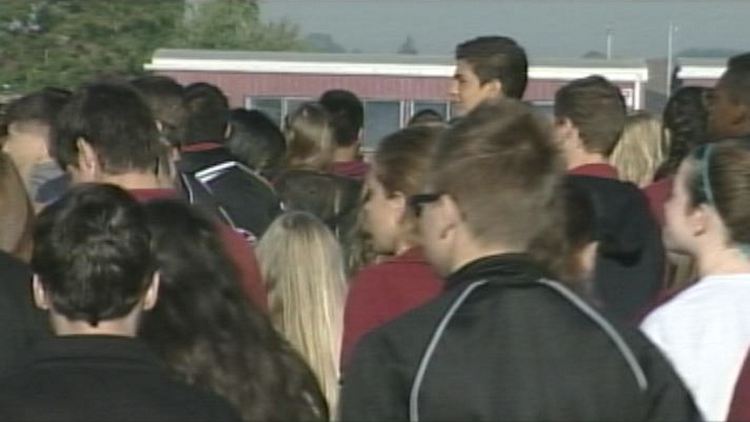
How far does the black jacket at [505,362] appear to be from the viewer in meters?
3.59

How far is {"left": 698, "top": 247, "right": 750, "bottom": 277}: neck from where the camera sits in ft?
14.7

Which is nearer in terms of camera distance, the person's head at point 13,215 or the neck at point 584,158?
the person's head at point 13,215

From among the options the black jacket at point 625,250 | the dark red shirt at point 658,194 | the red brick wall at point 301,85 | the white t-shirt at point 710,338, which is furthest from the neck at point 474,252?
the red brick wall at point 301,85

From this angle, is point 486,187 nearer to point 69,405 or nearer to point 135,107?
point 69,405

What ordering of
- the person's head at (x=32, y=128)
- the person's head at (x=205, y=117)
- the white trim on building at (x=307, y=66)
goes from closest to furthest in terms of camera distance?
the person's head at (x=32, y=128) → the person's head at (x=205, y=117) → the white trim on building at (x=307, y=66)

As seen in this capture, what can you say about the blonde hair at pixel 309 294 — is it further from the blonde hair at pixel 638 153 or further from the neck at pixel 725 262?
the blonde hair at pixel 638 153

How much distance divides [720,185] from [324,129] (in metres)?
4.41

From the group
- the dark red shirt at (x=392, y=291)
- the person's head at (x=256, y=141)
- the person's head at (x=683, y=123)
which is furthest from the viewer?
the person's head at (x=256, y=141)

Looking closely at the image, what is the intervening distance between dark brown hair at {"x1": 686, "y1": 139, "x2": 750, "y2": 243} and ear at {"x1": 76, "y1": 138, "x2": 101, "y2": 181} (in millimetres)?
1832

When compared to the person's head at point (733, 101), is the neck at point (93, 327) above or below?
below

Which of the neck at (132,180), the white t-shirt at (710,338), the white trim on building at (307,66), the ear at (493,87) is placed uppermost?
the ear at (493,87)

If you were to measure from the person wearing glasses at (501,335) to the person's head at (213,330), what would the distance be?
1.56ft

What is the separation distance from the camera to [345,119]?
9414mm

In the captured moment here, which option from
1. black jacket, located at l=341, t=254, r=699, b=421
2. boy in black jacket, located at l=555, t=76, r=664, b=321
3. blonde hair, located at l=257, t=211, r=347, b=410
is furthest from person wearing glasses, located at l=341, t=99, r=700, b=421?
boy in black jacket, located at l=555, t=76, r=664, b=321
